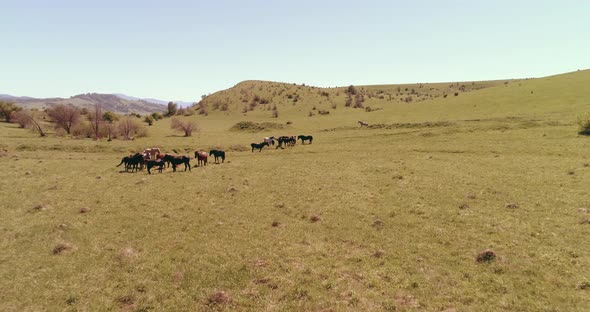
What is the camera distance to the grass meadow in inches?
408

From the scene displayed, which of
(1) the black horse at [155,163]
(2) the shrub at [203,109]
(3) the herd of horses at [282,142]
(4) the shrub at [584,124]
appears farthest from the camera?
(2) the shrub at [203,109]

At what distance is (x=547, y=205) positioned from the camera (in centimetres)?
1680

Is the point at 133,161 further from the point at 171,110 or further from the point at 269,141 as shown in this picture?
the point at 171,110

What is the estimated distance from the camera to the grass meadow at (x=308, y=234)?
34.0 ft

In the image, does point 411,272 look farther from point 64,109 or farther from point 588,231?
point 64,109

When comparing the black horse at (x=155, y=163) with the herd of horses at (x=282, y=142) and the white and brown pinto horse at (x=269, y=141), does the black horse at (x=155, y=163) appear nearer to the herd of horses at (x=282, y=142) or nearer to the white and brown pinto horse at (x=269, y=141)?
the herd of horses at (x=282, y=142)

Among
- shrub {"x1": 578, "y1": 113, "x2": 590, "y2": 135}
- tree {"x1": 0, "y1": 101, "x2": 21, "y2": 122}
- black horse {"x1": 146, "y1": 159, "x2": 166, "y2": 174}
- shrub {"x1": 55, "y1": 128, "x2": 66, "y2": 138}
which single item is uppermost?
tree {"x1": 0, "y1": 101, "x2": 21, "y2": 122}

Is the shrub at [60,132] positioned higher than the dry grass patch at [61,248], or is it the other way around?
the shrub at [60,132]

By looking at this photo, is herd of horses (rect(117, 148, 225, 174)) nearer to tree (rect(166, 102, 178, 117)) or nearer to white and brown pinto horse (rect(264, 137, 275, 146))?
white and brown pinto horse (rect(264, 137, 275, 146))

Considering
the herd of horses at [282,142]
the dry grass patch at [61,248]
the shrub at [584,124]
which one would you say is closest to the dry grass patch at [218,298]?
the dry grass patch at [61,248]

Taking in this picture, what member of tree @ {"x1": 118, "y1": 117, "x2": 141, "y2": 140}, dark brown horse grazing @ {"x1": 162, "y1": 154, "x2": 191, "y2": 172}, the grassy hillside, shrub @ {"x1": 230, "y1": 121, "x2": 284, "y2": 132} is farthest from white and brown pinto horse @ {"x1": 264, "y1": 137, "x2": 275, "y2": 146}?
the grassy hillside

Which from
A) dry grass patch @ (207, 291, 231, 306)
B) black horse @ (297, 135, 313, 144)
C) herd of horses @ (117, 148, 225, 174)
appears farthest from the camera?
black horse @ (297, 135, 313, 144)

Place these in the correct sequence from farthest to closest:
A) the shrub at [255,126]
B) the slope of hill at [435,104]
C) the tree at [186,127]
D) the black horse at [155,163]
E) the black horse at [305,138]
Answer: the shrub at [255,126] < the tree at [186,127] < the slope of hill at [435,104] < the black horse at [305,138] < the black horse at [155,163]

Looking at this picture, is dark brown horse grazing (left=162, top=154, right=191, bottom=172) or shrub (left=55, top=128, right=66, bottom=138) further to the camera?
shrub (left=55, top=128, right=66, bottom=138)
